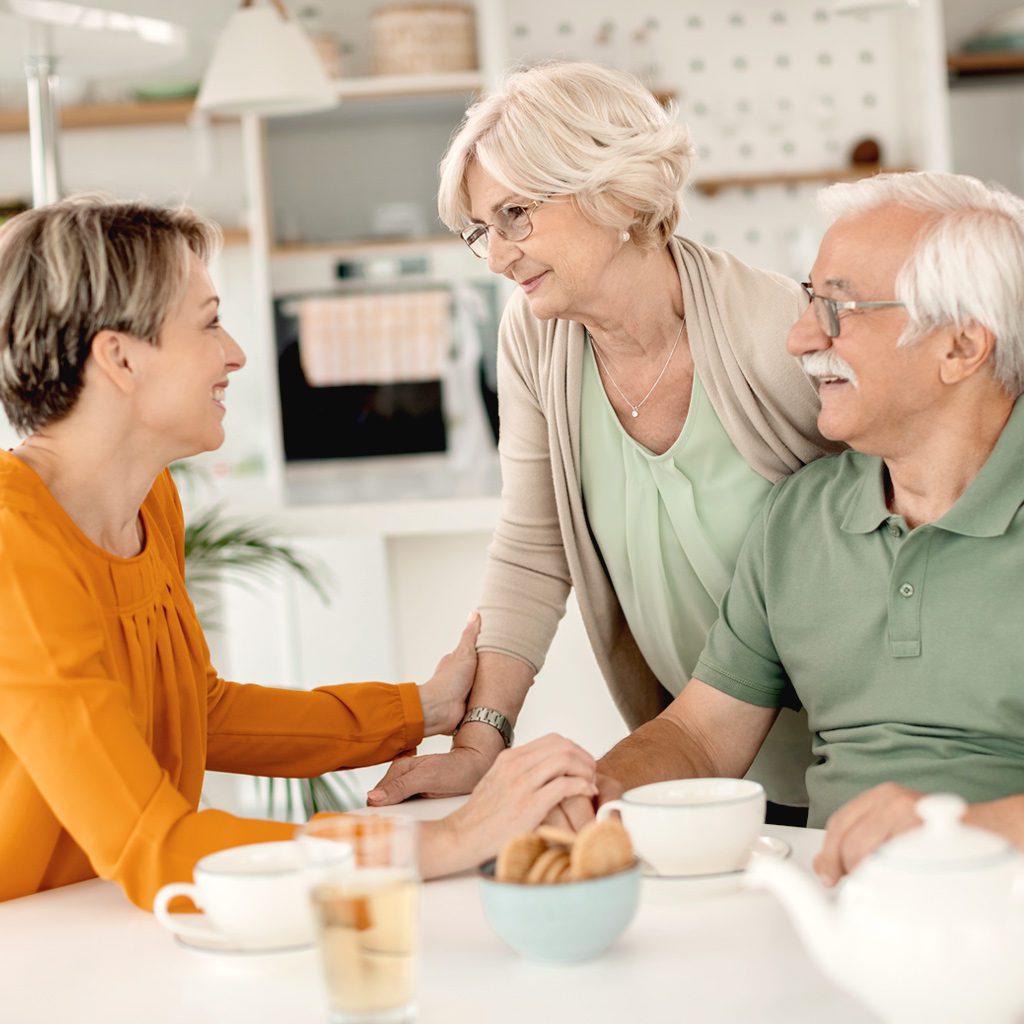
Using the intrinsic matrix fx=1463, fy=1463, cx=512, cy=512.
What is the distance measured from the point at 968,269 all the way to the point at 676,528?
52cm

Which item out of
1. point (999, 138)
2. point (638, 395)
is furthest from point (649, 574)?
point (999, 138)

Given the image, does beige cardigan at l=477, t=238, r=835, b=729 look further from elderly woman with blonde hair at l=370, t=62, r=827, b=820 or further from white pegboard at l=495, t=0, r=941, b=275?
white pegboard at l=495, t=0, r=941, b=275

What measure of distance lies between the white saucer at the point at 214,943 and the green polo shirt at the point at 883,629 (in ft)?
2.47

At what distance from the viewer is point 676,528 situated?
1872 mm

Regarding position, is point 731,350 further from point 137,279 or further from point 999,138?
point 999,138

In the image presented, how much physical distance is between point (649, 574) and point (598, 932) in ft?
3.01

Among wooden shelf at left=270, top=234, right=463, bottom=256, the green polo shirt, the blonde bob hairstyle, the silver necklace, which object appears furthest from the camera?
wooden shelf at left=270, top=234, right=463, bottom=256

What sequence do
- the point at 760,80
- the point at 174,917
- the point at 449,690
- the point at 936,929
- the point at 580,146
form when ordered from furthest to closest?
the point at 760,80 < the point at 449,690 < the point at 580,146 < the point at 174,917 < the point at 936,929

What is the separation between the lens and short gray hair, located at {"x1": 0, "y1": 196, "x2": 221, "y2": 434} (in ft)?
4.61

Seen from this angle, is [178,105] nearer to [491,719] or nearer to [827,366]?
[491,719]

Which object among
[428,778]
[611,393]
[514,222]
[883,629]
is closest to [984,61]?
[611,393]

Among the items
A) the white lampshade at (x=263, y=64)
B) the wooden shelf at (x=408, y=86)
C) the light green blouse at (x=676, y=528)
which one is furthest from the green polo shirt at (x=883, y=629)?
the wooden shelf at (x=408, y=86)

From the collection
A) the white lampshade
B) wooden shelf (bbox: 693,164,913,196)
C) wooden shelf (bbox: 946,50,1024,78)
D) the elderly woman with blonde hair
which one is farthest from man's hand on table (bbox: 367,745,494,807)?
wooden shelf (bbox: 946,50,1024,78)

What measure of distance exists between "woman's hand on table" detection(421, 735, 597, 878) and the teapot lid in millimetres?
500
